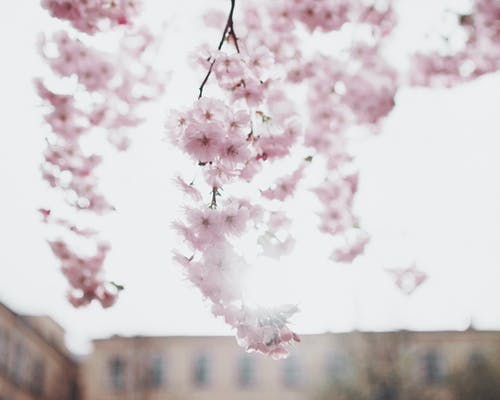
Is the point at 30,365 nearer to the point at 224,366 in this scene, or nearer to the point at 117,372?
the point at 117,372

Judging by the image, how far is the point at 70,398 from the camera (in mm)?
36562

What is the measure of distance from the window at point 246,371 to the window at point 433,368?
29.8ft

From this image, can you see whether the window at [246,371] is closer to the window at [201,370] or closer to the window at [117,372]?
the window at [201,370]

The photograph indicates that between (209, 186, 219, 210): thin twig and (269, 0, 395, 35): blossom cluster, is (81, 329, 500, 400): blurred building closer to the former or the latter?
(269, 0, 395, 35): blossom cluster

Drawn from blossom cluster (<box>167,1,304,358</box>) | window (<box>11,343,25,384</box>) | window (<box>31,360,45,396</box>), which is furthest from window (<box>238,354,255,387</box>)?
blossom cluster (<box>167,1,304,358</box>)

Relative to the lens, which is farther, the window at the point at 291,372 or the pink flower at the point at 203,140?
the window at the point at 291,372

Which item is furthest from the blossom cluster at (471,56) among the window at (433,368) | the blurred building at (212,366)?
the window at (433,368)

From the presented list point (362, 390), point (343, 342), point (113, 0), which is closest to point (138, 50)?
point (113, 0)

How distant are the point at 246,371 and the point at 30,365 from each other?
11.0 meters

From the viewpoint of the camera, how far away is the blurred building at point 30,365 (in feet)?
80.7

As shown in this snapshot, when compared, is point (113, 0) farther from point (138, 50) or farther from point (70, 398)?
point (70, 398)

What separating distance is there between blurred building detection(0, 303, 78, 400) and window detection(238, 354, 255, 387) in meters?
10.5

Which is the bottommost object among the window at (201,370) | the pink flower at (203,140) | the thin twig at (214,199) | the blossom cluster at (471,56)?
the thin twig at (214,199)

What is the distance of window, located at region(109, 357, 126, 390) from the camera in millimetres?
30203
